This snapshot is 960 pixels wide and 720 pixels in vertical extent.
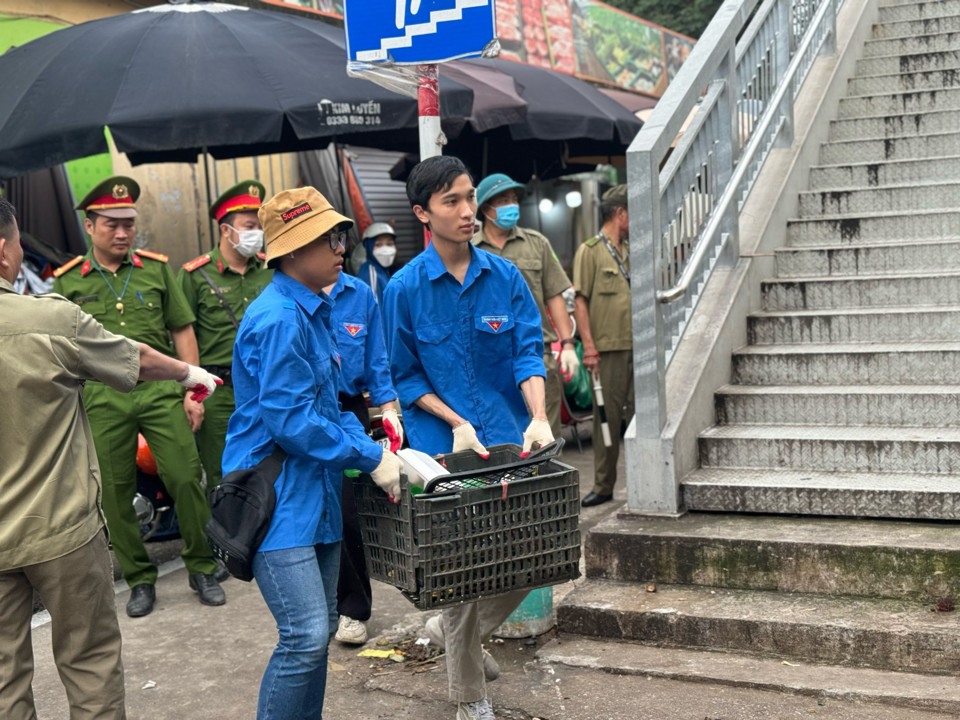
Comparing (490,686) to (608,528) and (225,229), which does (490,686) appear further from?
(225,229)

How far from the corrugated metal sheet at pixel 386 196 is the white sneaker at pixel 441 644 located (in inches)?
314

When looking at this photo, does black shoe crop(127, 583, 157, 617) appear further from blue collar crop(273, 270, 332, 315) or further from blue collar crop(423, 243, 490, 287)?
blue collar crop(273, 270, 332, 315)

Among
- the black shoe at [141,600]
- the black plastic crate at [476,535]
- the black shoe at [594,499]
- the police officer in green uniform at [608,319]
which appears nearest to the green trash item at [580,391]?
the police officer in green uniform at [608,319]

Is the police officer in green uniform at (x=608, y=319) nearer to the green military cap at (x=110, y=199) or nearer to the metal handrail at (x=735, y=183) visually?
the metal handrail at (x=735, y=183)

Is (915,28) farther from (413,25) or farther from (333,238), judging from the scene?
(333,238)

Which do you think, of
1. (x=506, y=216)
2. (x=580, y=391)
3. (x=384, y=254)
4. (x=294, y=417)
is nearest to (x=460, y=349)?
(x=294, y=417)

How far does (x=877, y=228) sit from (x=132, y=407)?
4368 mm

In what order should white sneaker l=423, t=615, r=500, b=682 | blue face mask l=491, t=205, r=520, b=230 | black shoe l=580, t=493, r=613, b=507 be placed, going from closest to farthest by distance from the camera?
1. white sneaker l=423, t=615, r=500, b=682
2. blue face mask l=491, t=205, r=520, b=230
3. black shoe l=580, t=493, r=613, b=507

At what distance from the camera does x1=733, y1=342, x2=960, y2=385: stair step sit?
577cm

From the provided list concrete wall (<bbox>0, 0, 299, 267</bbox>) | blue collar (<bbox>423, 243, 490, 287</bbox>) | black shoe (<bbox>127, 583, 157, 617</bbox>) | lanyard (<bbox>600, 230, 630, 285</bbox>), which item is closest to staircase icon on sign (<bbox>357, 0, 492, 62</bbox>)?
blue collar (<bbox>423, 243, 490, 287</bbox>)

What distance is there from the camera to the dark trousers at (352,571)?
12.9 feet

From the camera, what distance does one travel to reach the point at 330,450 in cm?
345

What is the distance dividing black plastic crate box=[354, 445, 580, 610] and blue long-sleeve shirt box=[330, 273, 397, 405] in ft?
4.19

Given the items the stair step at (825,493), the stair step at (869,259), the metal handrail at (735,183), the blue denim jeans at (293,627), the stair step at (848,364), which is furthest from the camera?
the stair step at (869,259)
